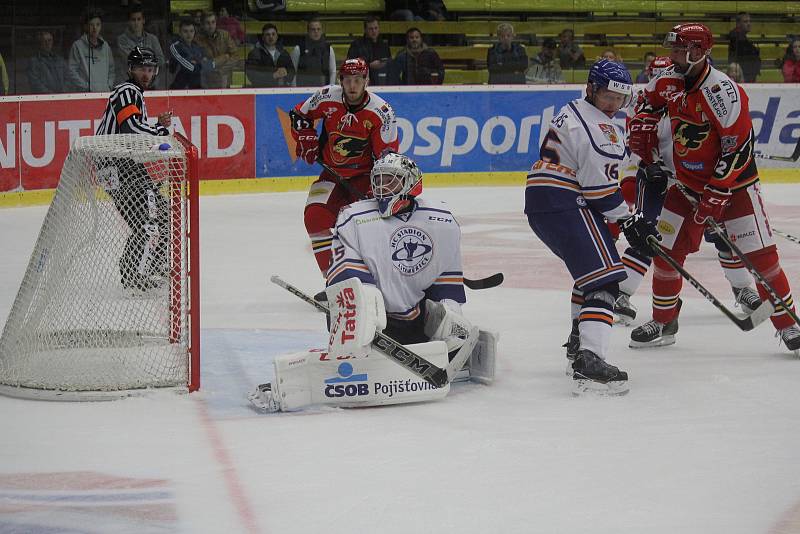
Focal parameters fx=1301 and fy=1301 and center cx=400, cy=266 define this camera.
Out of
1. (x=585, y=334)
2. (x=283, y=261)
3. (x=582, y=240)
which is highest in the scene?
(x=582, y=240)

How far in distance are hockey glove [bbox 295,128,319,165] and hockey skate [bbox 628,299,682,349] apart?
162 cm

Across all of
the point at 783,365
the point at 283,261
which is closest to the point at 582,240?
the point at 783,365

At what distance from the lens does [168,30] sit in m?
9.75

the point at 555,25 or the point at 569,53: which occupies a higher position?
the point at 555,25

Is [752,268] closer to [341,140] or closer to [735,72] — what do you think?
[341,140]

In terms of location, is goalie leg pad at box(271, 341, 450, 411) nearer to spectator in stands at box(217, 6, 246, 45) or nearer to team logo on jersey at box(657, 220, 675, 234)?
team logo on jersey at box(657, 220, 675, 234)

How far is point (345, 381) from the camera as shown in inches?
163

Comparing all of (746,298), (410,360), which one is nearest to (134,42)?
(746,298)

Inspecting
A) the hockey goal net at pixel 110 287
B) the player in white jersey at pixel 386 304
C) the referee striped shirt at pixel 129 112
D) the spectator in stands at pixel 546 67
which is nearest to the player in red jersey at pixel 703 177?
the player in white jersey at pixel 386 304

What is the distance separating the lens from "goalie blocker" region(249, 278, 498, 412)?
3.96 m

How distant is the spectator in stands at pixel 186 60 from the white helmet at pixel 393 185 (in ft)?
18.3

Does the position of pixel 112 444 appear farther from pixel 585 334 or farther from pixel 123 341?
pixel 585 334

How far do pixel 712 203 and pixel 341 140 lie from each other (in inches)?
68.1

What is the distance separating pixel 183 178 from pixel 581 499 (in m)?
1.86
